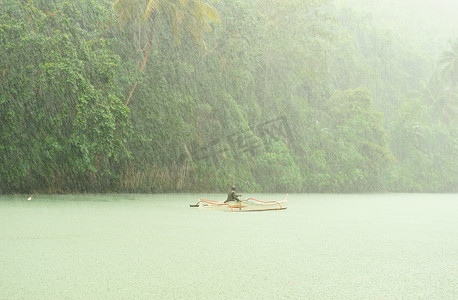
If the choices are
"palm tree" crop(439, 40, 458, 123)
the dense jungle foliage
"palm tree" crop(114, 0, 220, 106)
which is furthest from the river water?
"palm tree" crop(439, 40, 458, 123)

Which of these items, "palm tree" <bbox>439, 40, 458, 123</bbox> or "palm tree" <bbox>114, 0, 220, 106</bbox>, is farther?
"palm tree" <bbox>439, 40, 458, 123</bbox>

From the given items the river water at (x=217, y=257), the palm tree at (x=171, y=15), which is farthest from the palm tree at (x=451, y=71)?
the river water at (x=217, y=257)

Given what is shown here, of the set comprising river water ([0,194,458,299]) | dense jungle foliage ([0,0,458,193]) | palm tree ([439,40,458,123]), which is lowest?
river water ([0,194,458,299])

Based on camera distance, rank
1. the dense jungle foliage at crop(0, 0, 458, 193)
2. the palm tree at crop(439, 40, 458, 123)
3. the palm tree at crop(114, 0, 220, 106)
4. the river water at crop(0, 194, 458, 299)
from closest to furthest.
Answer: the river water at crop(0, 194, 458, 299)
the dense jungle foliage at crop(0, 0, 458, 193)
the palm tree at crop(114, 0, 220, 106)
the palm tree at crop(439, 40, 458, 123)

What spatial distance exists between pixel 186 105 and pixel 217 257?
1369 centimetres

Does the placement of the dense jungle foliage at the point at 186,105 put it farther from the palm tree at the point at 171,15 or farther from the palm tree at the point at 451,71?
the palm tree at the point at 451,71

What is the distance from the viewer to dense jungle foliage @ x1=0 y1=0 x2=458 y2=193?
14297 millimetres

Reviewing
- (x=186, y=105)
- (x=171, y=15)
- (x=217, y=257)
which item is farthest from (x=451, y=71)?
(x=217, y=257)

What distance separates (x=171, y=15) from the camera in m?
17.4

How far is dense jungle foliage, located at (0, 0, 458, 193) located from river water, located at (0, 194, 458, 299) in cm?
428

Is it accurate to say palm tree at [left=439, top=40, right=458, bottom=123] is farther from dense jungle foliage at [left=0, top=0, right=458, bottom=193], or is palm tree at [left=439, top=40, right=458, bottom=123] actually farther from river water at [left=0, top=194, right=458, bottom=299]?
river water at [left=0, top=194, right=458, bottom=299]

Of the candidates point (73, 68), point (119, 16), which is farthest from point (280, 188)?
point (73, 68)

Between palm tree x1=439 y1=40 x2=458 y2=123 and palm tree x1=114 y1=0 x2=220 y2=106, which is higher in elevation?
palm tree x1=439 y1=40 x2=458 y2=123

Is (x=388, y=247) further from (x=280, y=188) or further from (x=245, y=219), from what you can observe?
(x=280, y=188)
